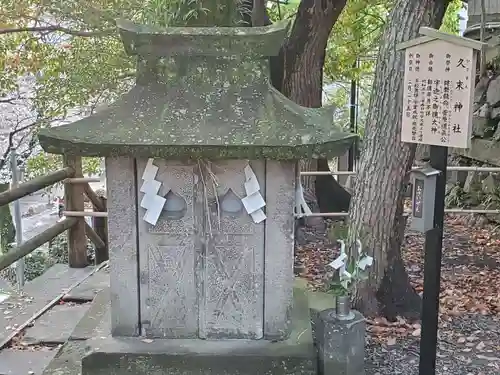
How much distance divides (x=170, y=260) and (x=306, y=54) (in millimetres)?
4779

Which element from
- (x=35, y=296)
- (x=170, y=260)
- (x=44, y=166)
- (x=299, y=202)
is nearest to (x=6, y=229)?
(x=44, y=166)

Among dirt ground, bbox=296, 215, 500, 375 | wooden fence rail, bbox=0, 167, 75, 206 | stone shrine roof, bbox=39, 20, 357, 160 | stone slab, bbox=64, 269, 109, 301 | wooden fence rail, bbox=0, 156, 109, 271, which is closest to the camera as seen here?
stone shrine roof, bbox=39, 20, 357, 160

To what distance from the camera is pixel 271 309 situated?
12.0 ft

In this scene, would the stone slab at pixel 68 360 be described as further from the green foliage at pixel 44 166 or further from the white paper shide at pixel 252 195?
the green foliage at pixel 44 166

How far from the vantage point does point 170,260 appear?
3.64m

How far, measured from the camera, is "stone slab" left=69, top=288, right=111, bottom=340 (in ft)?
12.9

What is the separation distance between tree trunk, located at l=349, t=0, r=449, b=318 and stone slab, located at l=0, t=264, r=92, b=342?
2.77 metres

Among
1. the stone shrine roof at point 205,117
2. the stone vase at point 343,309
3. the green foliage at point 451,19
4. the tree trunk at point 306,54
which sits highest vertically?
the green foliage at point 451,19

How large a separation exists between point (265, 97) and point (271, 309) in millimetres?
1308

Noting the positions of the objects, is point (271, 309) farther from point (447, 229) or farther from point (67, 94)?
point (67, 94)

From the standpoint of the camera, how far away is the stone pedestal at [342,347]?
353cm

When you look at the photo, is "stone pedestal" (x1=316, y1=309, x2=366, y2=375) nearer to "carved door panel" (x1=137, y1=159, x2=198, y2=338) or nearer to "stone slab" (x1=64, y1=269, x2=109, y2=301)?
"carved door panel" (x1=137, y1=159, x2=198, y2=338)

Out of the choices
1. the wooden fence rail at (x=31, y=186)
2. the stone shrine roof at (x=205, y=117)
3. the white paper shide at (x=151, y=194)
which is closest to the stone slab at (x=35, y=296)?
the wooden fence rail at (x=31, y=186)

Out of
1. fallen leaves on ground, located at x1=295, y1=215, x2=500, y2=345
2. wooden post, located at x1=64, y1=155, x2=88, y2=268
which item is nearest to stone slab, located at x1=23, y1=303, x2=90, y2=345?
wooden post, located at x1=64, y1=155, x2=88, y2=268
